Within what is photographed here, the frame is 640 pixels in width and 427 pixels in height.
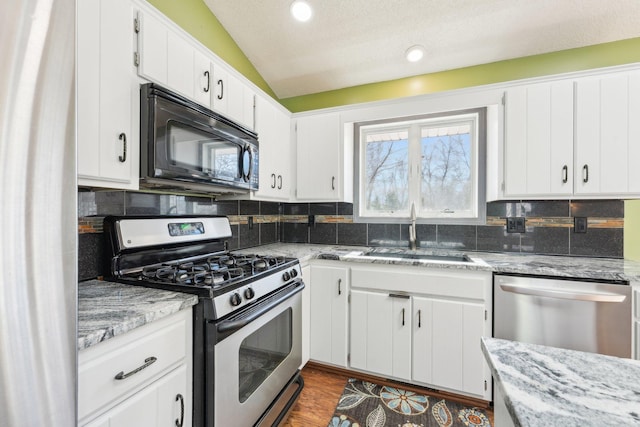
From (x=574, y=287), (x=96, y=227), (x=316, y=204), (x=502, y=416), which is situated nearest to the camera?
(x=502, y=416)

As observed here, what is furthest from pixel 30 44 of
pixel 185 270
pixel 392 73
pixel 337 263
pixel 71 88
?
pixel 392 73

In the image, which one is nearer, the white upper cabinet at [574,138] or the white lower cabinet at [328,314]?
the white upper cabinet at [574,138]

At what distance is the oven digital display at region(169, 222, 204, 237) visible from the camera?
162cm

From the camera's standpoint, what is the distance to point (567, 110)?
185 cm

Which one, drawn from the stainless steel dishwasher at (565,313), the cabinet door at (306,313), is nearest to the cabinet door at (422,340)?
the stainless steel dishwasher at (565,313)

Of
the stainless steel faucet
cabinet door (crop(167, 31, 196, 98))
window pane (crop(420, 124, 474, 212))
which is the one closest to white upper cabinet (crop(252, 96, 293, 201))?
cabinet door (crop(167, 31, 196, 98))

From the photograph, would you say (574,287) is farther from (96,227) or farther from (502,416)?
(96,227)

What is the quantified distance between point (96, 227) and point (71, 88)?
1019 millimetres

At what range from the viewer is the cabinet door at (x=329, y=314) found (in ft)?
6.84

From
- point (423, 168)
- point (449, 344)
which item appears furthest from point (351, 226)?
point (449, 344)

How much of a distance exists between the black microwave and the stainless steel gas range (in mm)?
314

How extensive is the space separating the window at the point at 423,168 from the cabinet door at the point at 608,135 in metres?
0.63

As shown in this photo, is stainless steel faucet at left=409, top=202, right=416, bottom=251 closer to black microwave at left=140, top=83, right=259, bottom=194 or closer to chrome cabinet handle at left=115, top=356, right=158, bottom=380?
black microwave at left=140, top=83, right=259, bottom=194

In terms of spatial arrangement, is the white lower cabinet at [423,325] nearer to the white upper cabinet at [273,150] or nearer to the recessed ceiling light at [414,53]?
the white upper cabinet at [273,150]
